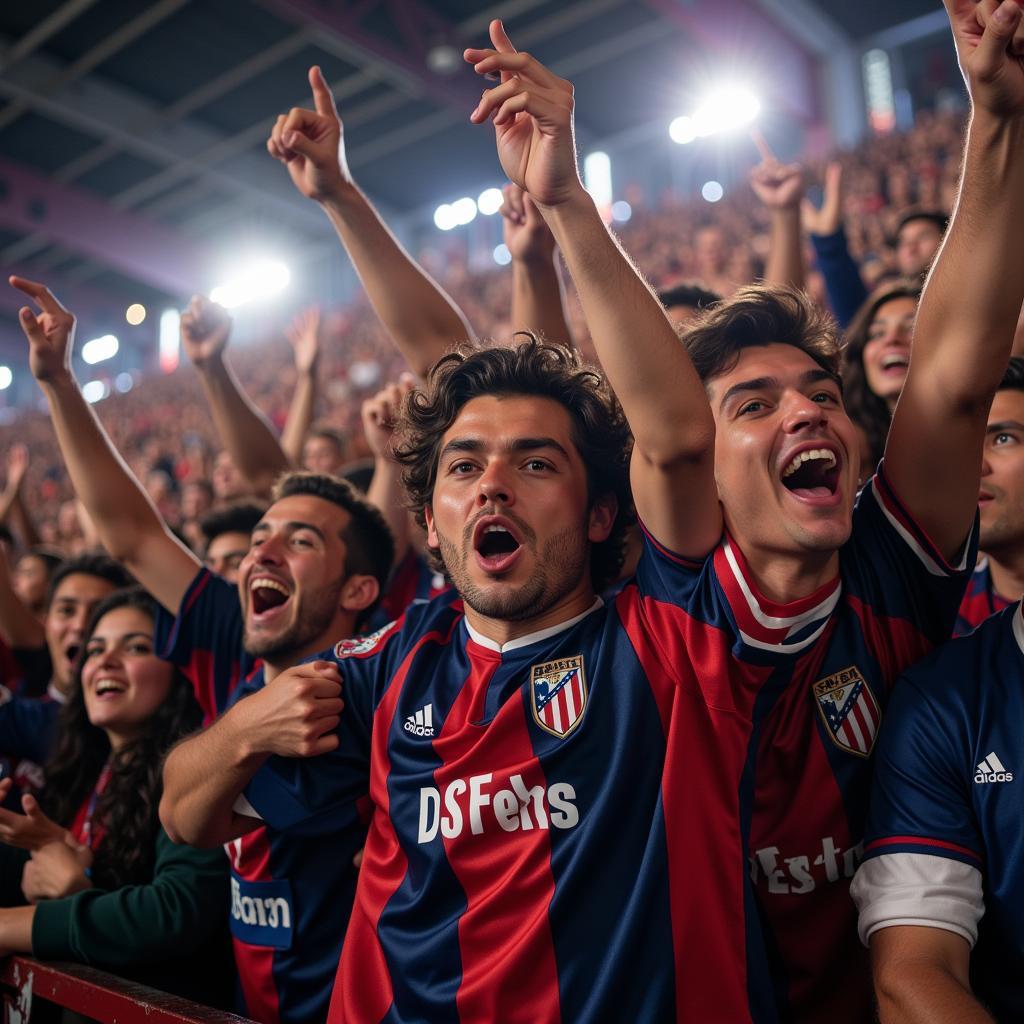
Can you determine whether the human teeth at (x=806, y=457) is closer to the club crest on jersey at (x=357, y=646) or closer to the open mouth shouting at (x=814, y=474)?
the open mouth shouting at (x=814, y=474)

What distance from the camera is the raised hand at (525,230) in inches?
103

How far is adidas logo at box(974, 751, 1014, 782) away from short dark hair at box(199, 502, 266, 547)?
7.67 feet

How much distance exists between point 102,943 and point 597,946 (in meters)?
1.22

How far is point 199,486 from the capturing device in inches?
222

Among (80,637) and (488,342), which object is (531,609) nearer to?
(488,342)

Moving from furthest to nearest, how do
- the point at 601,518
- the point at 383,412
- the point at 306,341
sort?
the point at 306,341 → the point at 383,412 → the point at 601,518

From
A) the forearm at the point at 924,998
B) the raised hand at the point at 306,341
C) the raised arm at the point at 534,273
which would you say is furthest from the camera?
the raised hand at the point at 306,341

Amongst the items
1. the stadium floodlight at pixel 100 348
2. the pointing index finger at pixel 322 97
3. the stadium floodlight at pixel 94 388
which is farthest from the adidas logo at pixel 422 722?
the stadium floodlight at pixel 100 348

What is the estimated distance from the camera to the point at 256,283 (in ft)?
77.0

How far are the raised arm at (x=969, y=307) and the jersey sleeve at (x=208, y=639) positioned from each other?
1.81m

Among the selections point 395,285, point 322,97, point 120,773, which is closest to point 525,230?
point 395,285

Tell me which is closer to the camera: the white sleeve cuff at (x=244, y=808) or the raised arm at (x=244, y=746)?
the raised arm at (x=244, y=746)

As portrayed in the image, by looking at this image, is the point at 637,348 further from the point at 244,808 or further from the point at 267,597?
the point at 267,597

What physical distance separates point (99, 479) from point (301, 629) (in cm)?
78
